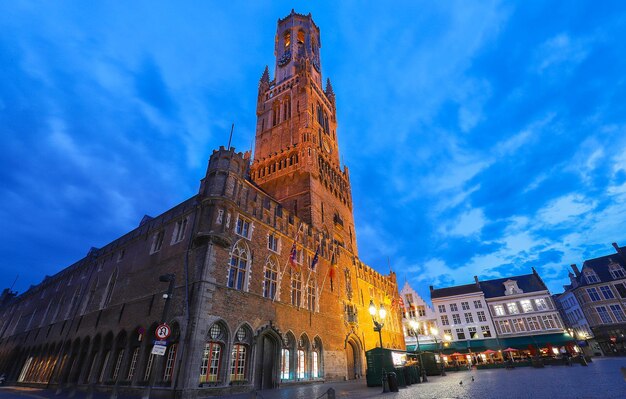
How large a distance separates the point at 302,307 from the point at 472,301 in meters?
44.3

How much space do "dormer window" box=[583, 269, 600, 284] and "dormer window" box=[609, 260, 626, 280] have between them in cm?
230

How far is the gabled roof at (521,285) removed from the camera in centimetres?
5436

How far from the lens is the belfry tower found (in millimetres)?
35328

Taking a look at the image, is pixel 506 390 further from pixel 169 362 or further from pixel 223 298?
pixel 169 362

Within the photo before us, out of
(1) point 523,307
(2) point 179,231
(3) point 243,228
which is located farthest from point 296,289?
(1) point 523,307

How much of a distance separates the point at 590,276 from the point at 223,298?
224 feet

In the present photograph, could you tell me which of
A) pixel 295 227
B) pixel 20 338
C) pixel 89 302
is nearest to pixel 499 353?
pixel 295 227

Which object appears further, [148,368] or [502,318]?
[502,318]

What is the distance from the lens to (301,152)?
37344 mm

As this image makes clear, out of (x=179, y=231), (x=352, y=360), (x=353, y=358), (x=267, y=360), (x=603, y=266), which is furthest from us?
(x=603, y=266)

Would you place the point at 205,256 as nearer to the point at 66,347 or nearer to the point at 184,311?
the point at 184,311

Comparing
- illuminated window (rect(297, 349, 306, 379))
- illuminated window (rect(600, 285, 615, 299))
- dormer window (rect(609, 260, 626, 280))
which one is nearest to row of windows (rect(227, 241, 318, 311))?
illuminated window (rect(297, 349, 306, 379))

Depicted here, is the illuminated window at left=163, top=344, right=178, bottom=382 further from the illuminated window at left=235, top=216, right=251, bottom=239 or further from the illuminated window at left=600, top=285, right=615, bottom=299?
the illuminated window at left=600, top=285, right=615, bottom=299

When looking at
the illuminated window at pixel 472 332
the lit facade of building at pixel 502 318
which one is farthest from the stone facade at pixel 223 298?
the illuminated window at pixel 472 332
